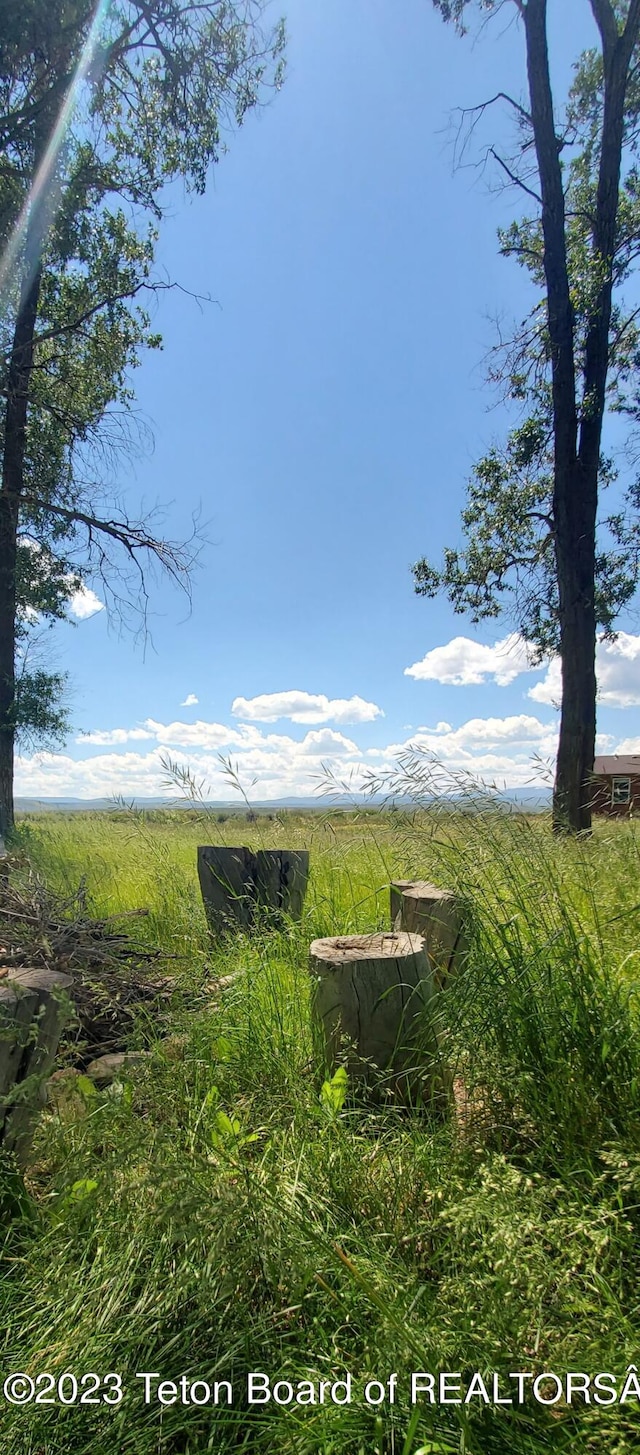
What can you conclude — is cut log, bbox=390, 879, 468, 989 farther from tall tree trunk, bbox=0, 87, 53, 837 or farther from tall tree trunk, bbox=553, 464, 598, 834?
tall tree trunk, bbox=0, 87, 53, 837

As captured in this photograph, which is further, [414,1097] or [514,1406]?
[414,1097]

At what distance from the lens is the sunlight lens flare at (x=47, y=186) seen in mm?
7988

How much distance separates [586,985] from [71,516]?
30.7ft

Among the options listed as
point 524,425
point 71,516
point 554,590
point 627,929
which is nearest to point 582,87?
point 524,425

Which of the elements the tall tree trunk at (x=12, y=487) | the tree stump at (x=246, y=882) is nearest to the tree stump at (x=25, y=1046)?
the tree stump at (x=246, y=882)

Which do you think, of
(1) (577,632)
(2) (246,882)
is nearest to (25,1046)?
(2) (246,882)

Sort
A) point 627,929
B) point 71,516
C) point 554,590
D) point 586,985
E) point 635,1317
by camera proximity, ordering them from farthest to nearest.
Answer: point 554,590
point 71,516
point 627,929
point 586,985
point 635,1317

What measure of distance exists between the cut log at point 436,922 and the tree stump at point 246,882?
3.27 ft

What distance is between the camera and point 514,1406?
1177mm

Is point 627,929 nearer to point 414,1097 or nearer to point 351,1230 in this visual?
point 414,1097

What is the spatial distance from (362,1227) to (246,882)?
2.67 metres

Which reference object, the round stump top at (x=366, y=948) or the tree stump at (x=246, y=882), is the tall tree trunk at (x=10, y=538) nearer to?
the tree stump at (x=246, y=882)

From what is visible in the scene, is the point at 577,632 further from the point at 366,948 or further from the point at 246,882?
the point at 366,948

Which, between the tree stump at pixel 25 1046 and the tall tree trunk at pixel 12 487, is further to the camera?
the tall tree trunk at pixel 12 487
